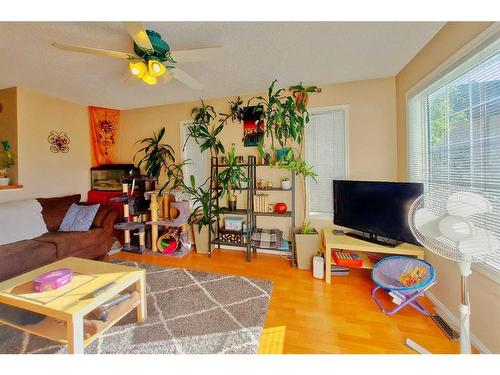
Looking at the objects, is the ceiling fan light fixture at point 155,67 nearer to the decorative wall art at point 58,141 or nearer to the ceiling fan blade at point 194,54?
the ceiling fan blade at point 194,54

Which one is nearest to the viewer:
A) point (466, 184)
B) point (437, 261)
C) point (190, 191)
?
point (466, 184)

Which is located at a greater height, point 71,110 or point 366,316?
point 71,110

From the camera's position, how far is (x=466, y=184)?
1.42 meters

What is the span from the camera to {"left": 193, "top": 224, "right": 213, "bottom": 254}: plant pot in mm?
2932

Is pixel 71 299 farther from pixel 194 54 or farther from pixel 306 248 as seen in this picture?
pixel 306 248

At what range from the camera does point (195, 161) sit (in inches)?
131

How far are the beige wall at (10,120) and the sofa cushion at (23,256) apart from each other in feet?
3.98

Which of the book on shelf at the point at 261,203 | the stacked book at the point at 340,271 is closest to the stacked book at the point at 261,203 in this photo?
the book on shelf at the point at 261,203

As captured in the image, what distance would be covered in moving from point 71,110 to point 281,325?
4154 millimetres

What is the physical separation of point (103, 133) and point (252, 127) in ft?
8.77

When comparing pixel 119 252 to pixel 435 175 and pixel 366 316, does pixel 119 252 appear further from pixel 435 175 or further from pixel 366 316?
pixel 435 175

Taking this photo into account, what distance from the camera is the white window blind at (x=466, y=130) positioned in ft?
3.97
